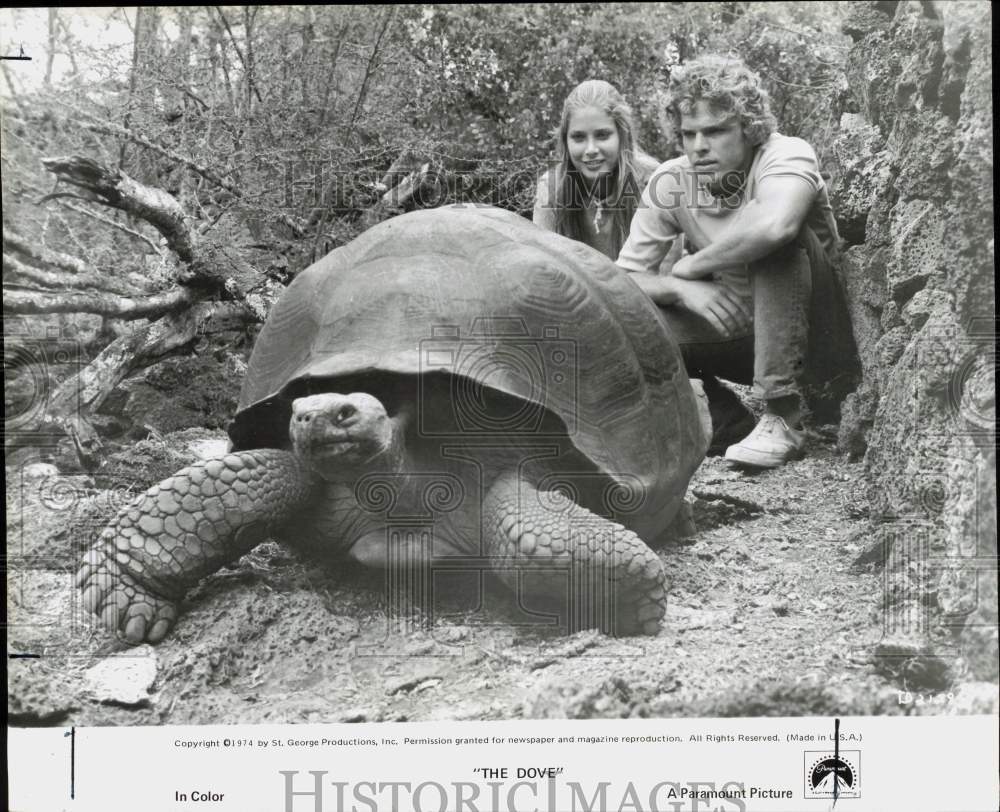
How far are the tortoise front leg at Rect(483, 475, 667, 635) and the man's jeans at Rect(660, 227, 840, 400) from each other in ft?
1.88

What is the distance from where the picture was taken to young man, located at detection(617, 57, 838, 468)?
2217mm

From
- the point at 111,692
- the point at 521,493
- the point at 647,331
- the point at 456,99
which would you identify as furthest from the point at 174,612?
the point at 456,99

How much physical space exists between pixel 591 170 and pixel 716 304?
0.40 metres

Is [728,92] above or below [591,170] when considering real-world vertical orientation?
above

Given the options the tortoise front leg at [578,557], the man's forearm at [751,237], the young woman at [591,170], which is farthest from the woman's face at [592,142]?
the tortoise front leg at [578,557]

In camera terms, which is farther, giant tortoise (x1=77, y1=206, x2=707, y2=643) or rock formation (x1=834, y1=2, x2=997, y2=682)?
rock formation (x1=834, y1=2, x2=997, y2=682)

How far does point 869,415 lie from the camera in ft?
7.48

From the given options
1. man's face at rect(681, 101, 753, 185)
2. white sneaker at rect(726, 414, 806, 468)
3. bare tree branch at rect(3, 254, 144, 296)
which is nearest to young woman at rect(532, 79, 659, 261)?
man's face at rect(681, 101, 753, 185)

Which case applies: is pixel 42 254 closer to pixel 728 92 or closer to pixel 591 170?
pixel 591 170

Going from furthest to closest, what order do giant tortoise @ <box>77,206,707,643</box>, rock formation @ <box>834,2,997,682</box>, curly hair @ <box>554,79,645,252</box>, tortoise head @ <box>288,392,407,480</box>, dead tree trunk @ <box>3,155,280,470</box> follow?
1. curly hair @ <box>554,79,645,252</box>
2. dead tree trunk @ <box>3,155,280,470</box>
3. rock formation @ <box>834,2,997,682</box>
4. giant tortoise @ <box>77,206,707,643</box>
5. tortoise head @ <box>288,392,407,480</box>

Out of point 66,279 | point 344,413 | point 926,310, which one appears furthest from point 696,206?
point 66,279

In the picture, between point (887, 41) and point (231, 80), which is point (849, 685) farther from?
point (231, 80)

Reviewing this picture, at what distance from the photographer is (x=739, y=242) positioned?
2230mm

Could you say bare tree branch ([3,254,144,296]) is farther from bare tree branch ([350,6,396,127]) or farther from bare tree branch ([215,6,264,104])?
bare tree branch ([350,6,396,127])
